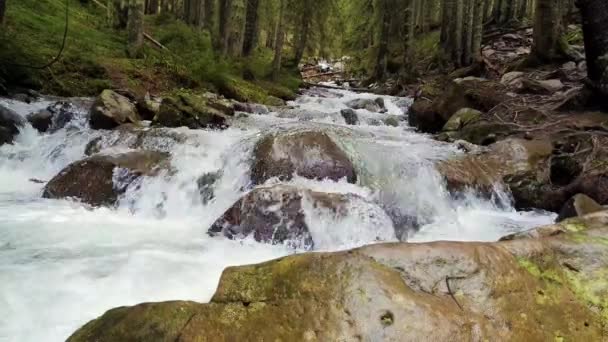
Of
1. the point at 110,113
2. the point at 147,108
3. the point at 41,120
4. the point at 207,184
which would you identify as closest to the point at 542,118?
the point at 207,184

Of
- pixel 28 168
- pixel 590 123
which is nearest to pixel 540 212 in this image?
pixel 590 123

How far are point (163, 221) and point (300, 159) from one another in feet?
6.77

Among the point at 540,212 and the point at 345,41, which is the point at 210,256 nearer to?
the point at 540,212

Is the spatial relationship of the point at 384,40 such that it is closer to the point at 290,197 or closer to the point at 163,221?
the point at 163,221

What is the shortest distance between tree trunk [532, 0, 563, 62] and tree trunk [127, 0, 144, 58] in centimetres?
1022

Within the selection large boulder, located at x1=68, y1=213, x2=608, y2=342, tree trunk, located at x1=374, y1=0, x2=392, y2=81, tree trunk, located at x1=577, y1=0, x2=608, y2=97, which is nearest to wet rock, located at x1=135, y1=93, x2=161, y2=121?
tree trunk, located at x1=577, y1=0, x2=608, y2=97

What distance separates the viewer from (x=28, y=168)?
8.46 metres

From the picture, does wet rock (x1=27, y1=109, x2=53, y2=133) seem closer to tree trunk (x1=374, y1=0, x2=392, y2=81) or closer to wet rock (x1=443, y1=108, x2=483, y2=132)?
wet rock (x1=443, y1=108, x2=483, y2=132)

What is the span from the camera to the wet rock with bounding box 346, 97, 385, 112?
15.2m

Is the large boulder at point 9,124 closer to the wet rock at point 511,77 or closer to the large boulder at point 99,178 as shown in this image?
the large boulder at point 99,178

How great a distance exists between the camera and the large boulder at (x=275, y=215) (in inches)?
216

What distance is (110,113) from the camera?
9.51 metres

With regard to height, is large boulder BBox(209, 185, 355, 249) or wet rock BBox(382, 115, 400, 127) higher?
wet rock BBox(382, 115, 400, 127)

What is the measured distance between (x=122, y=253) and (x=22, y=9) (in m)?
13.5
